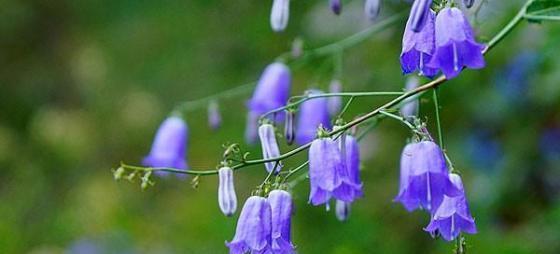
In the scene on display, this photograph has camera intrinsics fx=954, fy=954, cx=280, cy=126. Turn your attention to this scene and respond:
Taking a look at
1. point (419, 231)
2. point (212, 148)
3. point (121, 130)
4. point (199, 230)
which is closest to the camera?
point (199, 230)

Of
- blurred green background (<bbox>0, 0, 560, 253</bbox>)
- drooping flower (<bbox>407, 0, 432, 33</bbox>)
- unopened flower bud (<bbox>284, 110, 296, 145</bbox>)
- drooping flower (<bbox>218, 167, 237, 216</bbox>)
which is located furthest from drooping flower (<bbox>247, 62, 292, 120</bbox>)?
drooping flower (<bbox>407, 0, 432, 33</bbox>)

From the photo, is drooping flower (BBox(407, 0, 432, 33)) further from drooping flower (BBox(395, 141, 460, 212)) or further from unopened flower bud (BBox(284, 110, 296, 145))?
unopened flower bud (BBox(284, 110, 296, 145))

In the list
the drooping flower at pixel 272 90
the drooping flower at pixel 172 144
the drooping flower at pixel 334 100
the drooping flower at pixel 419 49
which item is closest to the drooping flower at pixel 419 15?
the drooping flower at pixel 419 49

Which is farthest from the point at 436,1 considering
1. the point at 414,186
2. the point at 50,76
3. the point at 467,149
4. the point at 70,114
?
the point at 50,76

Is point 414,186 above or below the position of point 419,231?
below

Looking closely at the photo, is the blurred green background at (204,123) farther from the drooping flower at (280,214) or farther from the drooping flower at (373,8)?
the drooping flower at (280,214)

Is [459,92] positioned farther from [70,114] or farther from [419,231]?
[70,114]
